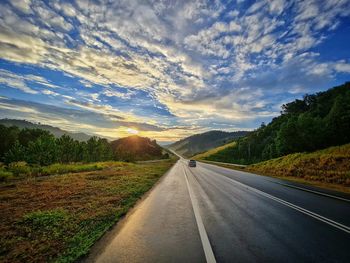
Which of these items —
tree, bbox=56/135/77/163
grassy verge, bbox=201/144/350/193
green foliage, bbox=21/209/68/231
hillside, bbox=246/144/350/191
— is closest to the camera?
green foliage, bbox=21/209/68/231

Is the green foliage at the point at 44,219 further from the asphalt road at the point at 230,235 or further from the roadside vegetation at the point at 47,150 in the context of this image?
the roadside vegetation at the point at 47,150

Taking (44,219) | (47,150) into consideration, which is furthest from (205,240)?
(47,150)

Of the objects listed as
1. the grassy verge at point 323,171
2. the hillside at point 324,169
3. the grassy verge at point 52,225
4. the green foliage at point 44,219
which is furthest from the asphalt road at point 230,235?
the hillside at point 324,169

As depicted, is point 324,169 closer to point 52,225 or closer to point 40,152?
point 52,225

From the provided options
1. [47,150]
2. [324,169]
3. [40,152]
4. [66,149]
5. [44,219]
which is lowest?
[44,219]

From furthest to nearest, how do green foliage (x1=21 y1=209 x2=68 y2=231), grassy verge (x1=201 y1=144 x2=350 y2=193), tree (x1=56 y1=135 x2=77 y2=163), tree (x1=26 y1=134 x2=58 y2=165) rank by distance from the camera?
tree (x1=56 y1=135 x2=77 y2=163), tree (x1=26 y1=134 x2=58 y2=165), grassy verge (x1=201 y1=144 x2=350 y2=193), green foliage (x1=21 y1=209 x2=68 y2=231)

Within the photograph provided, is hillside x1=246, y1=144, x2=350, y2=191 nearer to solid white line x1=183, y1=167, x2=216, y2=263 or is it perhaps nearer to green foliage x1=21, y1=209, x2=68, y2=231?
solid white line x1=183, y1=167, x2=216, y2=263

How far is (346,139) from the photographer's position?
52.7m

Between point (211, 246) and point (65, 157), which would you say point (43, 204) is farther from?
point (65, 157)

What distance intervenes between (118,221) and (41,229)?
7.57ft

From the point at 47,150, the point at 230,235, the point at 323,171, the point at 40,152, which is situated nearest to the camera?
the point at 230,235

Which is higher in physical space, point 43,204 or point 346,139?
point 346,139

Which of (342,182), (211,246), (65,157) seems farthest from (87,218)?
(65,157)

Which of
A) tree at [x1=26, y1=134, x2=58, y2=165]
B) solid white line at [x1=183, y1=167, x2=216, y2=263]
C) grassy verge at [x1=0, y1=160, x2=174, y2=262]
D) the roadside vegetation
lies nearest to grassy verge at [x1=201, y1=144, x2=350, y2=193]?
solid white line at [x1=183, y1=167, x2=216, y2=263]
